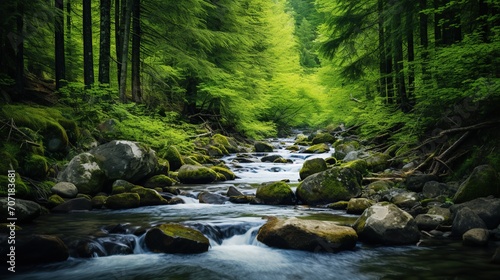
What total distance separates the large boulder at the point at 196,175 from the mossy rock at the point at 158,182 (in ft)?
3.37

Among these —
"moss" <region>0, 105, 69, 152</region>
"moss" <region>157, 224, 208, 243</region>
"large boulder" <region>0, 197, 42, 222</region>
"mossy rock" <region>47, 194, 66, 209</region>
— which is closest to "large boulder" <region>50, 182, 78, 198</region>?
"mossy rock" <region>47, 194, 66, 209</region>

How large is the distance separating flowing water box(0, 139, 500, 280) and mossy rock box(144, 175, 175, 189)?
2.82 m

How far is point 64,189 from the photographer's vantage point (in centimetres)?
937

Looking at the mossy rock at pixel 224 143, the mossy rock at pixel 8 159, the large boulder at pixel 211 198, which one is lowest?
the large boulder at pixel 211 198

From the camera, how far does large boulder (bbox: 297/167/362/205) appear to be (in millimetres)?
9984

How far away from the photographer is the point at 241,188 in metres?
12.2

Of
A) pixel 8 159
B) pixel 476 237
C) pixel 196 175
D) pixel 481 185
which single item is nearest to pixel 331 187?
pixel 481 185

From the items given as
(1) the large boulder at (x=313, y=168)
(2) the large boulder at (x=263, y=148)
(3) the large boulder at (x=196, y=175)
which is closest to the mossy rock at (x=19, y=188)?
(3) the large boulder at (x=196, y=175)

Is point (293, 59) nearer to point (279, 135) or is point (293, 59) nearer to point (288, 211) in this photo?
point (279, 135)

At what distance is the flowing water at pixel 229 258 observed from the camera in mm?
5719

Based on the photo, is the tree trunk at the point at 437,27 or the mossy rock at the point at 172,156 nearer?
the tree trunk at the point at 437,27

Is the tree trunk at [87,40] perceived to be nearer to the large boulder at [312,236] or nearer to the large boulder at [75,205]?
the large boulder at [75,205]

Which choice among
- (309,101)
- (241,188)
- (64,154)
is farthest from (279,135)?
(64,154)

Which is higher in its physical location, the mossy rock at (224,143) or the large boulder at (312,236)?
the mossy rock at (224,143)
